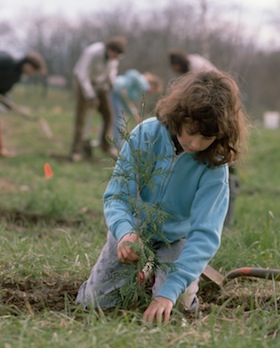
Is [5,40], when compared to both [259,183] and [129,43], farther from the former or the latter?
[259,183]

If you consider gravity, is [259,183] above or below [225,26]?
below

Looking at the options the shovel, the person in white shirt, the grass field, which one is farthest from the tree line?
the shovel

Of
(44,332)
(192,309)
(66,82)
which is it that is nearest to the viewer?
(44,332)

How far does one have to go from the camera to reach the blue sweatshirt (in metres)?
2.70

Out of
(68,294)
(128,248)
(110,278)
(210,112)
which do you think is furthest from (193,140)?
(68,294)

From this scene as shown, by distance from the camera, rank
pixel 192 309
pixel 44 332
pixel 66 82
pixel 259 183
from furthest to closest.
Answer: pixel 66 82 → pixel 259 183 → pixel 192 309 → pixel 44 332

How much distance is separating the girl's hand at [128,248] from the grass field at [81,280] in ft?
0.78

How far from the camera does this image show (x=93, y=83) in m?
9.88

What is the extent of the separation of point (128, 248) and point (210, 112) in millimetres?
677

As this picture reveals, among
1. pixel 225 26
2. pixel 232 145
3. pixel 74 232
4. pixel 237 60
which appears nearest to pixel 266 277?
pixel 232 145

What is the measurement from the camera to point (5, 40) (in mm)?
28156

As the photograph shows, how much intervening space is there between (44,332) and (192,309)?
0.90 m

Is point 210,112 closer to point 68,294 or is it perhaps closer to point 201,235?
point 201,235

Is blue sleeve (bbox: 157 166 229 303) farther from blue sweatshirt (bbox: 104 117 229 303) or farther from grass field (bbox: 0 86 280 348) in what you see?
grass field (bbox: 0 86 280 348)
